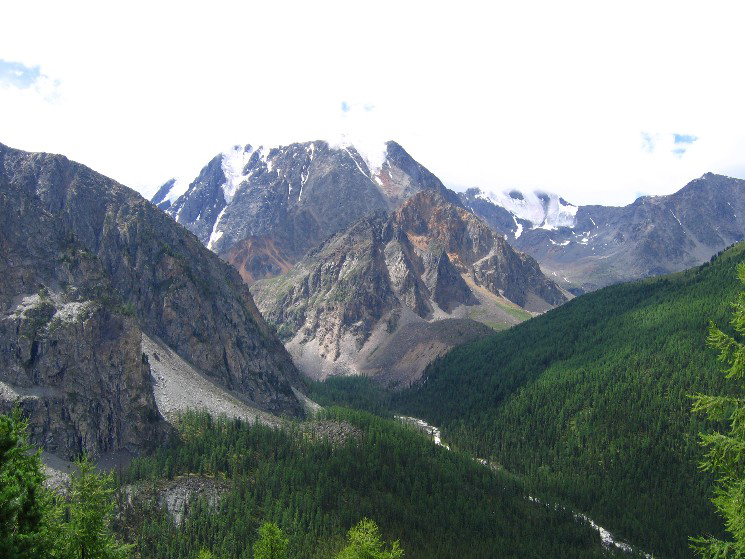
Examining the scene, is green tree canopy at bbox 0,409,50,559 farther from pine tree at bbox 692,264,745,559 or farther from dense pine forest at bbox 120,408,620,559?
dense pine forest at bbox 120,408,620,559

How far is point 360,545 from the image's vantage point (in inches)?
1999

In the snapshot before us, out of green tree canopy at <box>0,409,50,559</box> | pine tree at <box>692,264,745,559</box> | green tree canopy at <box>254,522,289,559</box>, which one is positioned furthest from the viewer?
green tree canopy at <box>254,522,289,559</box>

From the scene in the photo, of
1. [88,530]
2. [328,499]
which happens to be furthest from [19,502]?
[328,499]

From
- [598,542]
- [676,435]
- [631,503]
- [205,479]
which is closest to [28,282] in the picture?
[205,479]

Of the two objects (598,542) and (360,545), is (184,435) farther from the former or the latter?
(360,545)

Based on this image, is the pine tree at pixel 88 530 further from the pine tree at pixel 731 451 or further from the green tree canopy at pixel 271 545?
the pine tree at pixel 731 451

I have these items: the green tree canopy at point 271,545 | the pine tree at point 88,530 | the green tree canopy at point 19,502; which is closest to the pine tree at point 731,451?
the green tree canopy at point 19,502

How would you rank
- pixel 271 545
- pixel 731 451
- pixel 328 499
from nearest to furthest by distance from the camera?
pixel 731 451 < pixel 271 545 < pixel 328 499

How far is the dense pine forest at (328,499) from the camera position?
11619 cm

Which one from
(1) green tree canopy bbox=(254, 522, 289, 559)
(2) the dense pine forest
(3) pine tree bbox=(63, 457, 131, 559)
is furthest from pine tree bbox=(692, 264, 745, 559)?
(2) the dense pine forest

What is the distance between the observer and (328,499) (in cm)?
13462

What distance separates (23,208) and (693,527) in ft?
616

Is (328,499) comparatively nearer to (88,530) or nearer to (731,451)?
(88,530)

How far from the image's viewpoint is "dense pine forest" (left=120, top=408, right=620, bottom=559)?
11619cm
